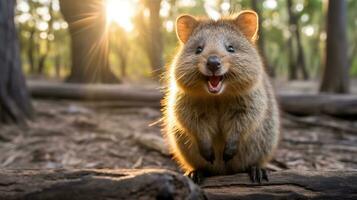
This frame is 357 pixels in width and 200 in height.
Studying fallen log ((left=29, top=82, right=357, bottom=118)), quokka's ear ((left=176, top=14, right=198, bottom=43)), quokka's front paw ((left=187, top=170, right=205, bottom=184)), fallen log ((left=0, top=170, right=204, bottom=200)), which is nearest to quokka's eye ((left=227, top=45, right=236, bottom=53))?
quokka's ear ((left=176, top=14, right=198, bottom=43))

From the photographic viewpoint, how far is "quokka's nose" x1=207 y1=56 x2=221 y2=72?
349 cm

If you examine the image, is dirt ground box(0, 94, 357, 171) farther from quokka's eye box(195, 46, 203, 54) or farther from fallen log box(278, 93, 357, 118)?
quokka's eye box(195, 46, 203, 54)

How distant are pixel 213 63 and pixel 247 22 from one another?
0.92 m

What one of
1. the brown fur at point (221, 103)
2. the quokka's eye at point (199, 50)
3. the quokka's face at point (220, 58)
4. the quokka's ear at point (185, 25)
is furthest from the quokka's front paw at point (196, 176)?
the quokka's ear at point (185, 25)

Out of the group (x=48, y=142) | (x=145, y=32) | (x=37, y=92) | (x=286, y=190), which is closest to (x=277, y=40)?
(x=145, y=32)

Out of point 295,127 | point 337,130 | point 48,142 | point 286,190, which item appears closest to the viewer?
point 286,190

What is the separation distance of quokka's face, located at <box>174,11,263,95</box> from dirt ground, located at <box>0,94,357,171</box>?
6.78 ft

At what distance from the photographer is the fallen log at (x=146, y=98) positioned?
9.25 metres

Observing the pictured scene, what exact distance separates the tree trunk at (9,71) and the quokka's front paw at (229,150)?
4.82 metres

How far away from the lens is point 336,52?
11602 mm

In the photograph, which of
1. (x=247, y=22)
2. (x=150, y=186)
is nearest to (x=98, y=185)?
(x=150, y=186)

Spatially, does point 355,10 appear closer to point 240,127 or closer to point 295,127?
point 295,127

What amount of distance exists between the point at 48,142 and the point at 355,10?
35681 millimetres

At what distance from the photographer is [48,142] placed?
7129mm
